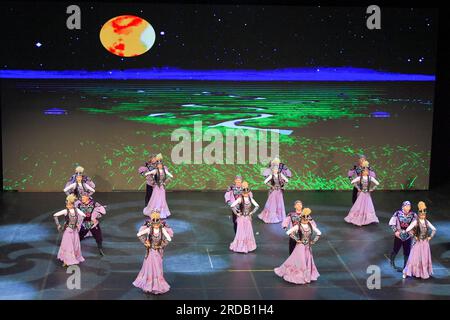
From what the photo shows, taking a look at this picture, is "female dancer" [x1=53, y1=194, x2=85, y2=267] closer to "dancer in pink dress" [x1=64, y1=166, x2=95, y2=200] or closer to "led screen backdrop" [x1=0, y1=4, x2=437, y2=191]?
"dancer in pink dress" [x1=64, y1=166, x2=95, y2=200]

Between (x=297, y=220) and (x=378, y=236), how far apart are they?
2.58 meters

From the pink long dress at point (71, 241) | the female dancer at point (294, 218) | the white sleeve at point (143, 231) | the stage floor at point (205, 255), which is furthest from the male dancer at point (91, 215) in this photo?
the female dancer at point (294, 218)

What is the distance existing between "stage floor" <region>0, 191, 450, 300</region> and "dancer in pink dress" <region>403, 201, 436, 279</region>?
16 centimetres

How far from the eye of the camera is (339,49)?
1630 cm

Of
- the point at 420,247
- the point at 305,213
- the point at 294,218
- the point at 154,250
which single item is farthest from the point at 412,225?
the point at 154,250

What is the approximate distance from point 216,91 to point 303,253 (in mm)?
5222

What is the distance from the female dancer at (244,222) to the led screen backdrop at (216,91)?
137 inches

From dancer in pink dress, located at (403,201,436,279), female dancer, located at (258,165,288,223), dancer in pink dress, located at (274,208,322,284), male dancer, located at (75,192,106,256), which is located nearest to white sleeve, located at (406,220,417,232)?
dancer in pink dress, located at (403,201,436,279)

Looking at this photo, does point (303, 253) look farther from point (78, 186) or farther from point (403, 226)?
point (78, 186)

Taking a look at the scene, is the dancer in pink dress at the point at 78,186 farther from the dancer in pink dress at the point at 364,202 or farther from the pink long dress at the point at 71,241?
the dancer in pink dress at the point at 364,202

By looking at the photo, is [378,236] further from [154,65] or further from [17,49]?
[17,49]

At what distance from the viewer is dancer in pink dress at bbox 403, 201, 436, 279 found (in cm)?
1212

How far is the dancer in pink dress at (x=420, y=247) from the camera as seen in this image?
1212 cm

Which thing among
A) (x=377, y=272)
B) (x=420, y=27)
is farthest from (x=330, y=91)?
(x=377, y=272)
